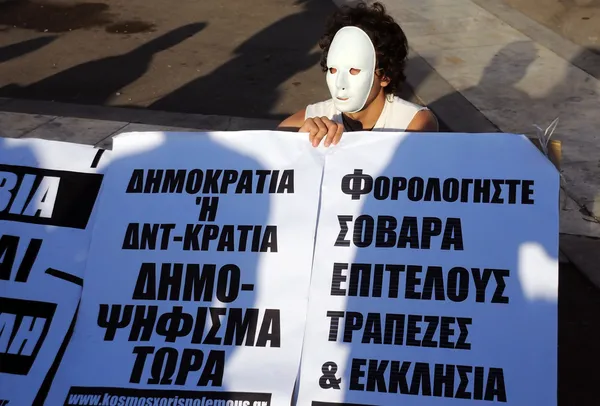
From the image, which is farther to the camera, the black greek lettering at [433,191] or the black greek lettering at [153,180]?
the black greek lettering at [153,180]

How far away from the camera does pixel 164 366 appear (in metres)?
2.60

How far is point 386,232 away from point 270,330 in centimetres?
51

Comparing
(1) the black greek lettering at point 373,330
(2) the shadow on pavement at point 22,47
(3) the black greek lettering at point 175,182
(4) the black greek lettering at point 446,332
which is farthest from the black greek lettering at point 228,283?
(2) the shadow on pavement at point 22,47

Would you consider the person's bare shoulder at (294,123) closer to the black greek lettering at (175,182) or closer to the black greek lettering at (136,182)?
the black greek lettering at (175,182)

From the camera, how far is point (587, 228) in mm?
5152

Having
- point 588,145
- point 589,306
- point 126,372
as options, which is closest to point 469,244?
point 126,372

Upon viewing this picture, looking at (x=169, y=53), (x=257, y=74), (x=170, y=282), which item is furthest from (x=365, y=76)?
(x=169, y=53)

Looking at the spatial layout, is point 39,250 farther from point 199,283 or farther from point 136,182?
point 199,283

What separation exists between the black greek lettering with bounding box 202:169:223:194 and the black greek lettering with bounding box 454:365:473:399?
105cm

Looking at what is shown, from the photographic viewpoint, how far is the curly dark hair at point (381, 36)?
123 inches

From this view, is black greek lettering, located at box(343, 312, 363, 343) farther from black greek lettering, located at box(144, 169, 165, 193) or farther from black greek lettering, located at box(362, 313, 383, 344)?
black greek lettering, located at box(144, 169, 165, 193)

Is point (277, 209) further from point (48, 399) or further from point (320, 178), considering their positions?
point (48, 399)

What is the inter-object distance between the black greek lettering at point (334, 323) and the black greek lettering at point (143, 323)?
60 cm

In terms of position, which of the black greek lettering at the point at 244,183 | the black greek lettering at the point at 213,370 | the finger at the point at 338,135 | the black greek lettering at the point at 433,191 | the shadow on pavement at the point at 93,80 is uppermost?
the finger at the point at 338,135
